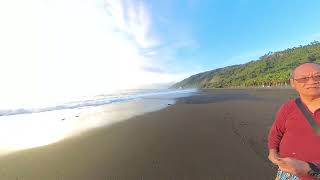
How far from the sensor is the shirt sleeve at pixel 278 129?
2730mm

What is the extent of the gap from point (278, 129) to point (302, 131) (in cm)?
25

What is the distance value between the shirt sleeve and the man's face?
0.22 meters

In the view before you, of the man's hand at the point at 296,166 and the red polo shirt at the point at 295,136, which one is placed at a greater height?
the red polo shirt at the point at 295,136

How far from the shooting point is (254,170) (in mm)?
7176

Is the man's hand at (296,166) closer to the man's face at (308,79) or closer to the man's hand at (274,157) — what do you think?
the man's hand at (274,157)

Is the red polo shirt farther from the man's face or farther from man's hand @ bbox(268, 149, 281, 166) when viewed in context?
the man's face

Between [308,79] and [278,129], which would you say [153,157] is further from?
[308,79]

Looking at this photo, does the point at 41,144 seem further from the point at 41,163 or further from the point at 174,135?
the point at 174,135

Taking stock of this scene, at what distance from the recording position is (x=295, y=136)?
2627 millimetres

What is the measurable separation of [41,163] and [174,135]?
4923mm

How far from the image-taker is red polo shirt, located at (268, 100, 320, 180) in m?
2.54

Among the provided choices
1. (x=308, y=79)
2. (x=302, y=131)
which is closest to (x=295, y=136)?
(x=302, y=131)

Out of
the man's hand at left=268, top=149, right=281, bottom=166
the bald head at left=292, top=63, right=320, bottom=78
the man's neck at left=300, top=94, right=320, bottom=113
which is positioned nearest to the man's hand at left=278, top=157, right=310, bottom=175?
the man's hand at left=268, top=149, right=281, bottom=166

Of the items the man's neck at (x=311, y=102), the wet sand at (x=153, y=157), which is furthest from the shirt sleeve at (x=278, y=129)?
the wet sand at (x=153, y=157)
